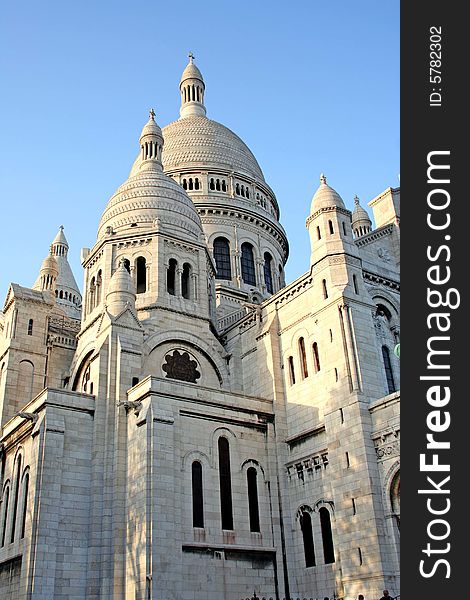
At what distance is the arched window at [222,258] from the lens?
4969 centimetres

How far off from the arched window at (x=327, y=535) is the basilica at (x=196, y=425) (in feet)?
0.28

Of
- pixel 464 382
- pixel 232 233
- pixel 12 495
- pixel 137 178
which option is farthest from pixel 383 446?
pixel 232 233

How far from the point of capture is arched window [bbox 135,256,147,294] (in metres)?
35.8

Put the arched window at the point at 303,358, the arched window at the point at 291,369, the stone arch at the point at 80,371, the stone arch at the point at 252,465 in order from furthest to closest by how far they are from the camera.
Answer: the stone arch at the point at 80,371
the arched window at the point at 291,369
the arched window at the point at 303,358
the stone arch at the point at 252,465

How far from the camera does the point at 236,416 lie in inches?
1184

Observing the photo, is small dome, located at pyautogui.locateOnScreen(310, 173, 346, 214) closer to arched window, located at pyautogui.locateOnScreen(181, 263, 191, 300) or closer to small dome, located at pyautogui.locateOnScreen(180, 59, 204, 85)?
arched window, located at pyautogui.locateOnScreen(181, 263, 191, 300)

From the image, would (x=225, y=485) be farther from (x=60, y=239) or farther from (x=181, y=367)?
(x=60, y=239)

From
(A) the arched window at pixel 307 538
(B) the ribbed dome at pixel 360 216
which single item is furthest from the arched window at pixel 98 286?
(B) the ribbed dome at pixel 360 216

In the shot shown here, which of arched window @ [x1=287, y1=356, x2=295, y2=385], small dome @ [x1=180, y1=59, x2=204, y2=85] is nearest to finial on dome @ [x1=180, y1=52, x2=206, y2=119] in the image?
small dome @ [x1=180, y1=59, x2=204, y2=85]

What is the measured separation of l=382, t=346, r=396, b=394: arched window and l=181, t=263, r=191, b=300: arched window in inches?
461

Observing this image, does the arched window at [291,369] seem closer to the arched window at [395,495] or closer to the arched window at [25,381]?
the arched window at [395,495]

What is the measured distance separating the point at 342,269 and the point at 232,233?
72.6 ft

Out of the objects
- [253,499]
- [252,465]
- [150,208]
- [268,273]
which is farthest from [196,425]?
[268,273]

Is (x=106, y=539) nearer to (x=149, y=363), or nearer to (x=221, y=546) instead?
(x=221, y=546)
